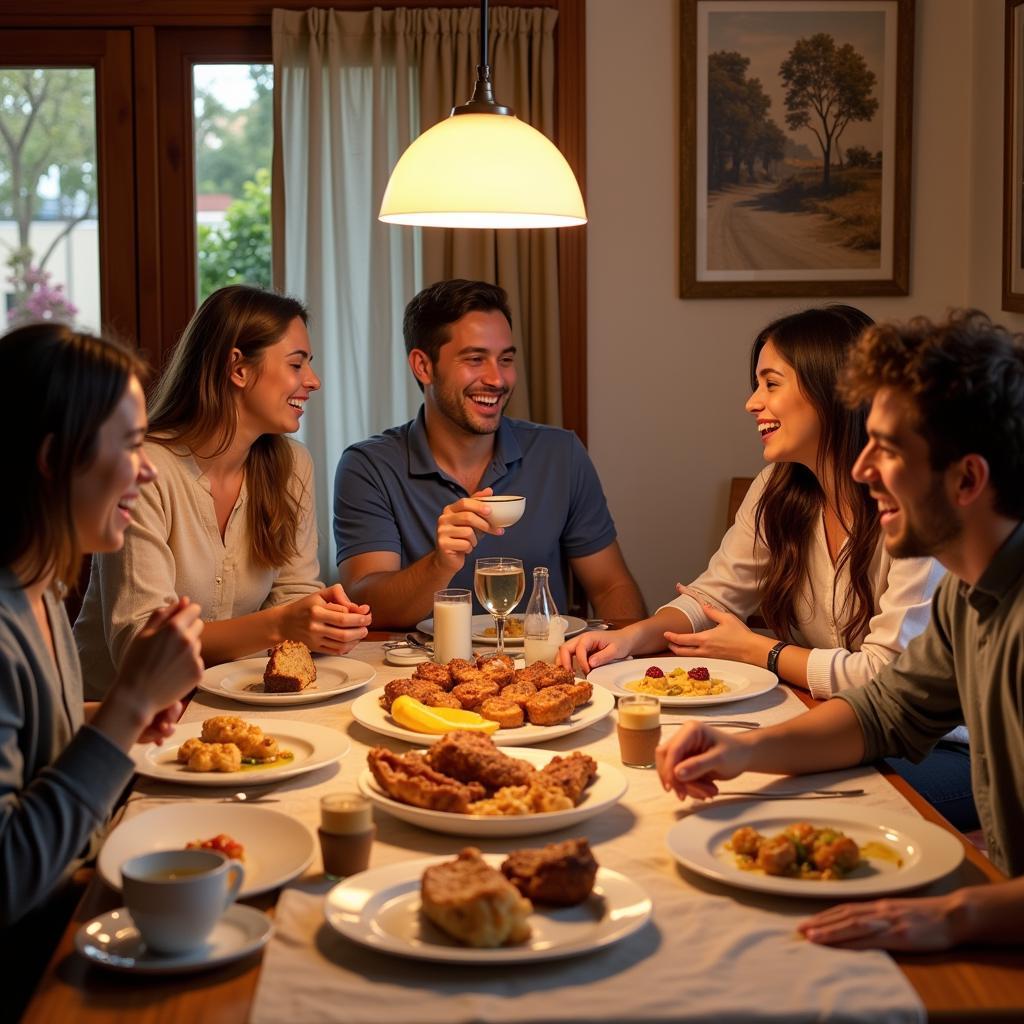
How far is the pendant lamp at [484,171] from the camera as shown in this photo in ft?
8.25

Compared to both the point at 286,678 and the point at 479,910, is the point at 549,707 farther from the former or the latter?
the point at 479,910

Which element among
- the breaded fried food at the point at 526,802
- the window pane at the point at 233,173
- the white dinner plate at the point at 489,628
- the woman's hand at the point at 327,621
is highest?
the window pane at the point at 233,173

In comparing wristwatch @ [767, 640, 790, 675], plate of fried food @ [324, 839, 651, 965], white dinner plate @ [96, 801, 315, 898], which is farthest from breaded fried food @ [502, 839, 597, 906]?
wristwatch @ [767, 640, 790, 675]

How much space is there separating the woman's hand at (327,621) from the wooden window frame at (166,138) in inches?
78.2

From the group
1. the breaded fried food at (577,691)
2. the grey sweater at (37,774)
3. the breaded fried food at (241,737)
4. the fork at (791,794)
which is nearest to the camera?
the grey sweater at (37,774)

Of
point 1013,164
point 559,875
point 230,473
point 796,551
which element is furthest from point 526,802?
point 1013,164

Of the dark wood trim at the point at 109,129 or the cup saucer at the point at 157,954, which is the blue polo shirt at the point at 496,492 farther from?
the cup saucer at the point at 157,954

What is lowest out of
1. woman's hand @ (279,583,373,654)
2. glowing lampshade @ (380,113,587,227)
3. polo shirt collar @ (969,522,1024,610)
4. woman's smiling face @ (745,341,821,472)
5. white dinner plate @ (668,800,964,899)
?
white dinner plate @ (668,800,964,899)

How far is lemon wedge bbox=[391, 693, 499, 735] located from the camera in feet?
6.52

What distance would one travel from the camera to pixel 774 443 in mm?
2756

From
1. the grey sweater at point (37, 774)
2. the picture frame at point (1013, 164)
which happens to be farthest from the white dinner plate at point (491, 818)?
the picture frame at point (1013, 164)

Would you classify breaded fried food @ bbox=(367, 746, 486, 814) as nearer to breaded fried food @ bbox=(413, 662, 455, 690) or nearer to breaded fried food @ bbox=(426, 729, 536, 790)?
breaded fried food @ bbox=(426, 729, 536, 790)

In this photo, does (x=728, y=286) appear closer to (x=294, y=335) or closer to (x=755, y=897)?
(x=294, y=335)

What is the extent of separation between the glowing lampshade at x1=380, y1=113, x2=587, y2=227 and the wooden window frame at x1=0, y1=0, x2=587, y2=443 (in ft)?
5.70
